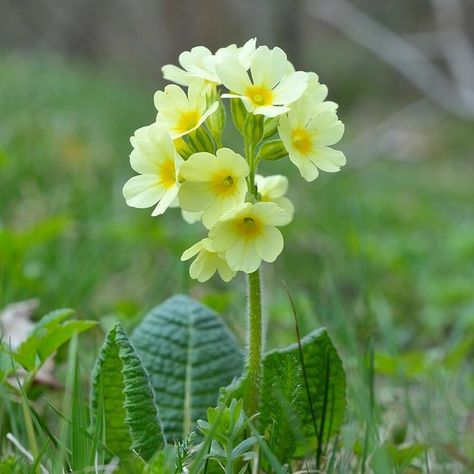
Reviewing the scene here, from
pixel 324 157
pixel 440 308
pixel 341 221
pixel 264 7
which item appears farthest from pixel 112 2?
pixel 324 157

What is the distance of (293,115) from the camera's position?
1.18 metres

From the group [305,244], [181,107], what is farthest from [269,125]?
[305,244]

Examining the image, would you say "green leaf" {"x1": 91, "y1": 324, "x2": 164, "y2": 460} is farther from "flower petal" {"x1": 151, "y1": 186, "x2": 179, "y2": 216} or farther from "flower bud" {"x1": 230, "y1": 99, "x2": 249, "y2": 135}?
"flower bud" {"x1": 230, "y1": 99, "x2": 249, "y2": 135}

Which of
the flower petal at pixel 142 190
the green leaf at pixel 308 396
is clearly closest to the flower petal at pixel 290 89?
the flower petal at pixel 142 190

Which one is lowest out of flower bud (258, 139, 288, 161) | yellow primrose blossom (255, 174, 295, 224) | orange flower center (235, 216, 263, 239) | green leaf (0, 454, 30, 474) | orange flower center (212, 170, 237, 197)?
green leaf (0, 454, 30, 474)

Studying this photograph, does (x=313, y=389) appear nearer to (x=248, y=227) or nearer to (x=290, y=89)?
(x=248, y=227)

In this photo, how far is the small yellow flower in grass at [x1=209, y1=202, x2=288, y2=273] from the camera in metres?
1.12

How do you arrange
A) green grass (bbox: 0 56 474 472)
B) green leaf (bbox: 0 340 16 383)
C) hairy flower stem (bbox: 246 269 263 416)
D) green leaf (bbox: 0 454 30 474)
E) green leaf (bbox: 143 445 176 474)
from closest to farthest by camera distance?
green leaf (bbox: 143 445 176 474) → green leaf (bbox: 0 454 30 474) → hairy flower stem (bbox: 246 269 263 416) → green leaf (bbox: 0 340 16 383) → green grass (bbox: 0 56 474 472)

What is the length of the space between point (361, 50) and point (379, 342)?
17.9 metres

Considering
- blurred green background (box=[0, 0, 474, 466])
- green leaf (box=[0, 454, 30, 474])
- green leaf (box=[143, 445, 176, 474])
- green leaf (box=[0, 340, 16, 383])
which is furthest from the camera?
blurred green background (box=[0, 0, 474, 466])

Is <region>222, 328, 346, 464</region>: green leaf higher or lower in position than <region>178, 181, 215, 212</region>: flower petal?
lower

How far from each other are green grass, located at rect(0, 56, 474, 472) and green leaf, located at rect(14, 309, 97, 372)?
0.36 feet

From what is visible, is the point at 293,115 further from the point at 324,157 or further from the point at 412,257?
the point at 412,257

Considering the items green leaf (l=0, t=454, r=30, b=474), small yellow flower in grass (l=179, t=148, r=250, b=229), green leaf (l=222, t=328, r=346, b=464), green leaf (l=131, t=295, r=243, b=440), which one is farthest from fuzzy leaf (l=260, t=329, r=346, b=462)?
green leaf (l=0, t=454, r=30, b=474)
